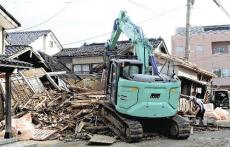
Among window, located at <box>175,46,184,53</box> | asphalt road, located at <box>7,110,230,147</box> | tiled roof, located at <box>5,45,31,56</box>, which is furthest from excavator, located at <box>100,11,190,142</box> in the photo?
window, located at <box>175,46,184,53</box>

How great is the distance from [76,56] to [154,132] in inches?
948

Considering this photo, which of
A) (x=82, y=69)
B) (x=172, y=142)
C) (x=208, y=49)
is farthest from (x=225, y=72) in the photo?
(x=172, y=142)

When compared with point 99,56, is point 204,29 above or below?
above

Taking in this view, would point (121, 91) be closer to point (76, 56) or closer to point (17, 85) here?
point (17, 85)

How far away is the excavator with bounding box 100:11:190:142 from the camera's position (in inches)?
601

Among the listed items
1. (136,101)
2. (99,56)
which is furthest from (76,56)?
(136,101)

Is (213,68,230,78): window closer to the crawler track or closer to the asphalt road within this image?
the asphalt road

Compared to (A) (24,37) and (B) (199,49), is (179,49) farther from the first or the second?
(A) (24,37)

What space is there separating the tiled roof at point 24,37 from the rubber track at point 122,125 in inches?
1103

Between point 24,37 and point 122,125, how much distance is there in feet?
106

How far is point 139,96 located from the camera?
50.2 ft

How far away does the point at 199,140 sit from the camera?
15.5 m

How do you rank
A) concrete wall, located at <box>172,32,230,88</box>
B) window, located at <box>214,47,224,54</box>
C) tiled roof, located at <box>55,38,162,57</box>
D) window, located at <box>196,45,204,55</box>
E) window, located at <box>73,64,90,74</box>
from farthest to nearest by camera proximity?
window, located at <box>214,47,224,54</box> → window, located at <box>196,45,204,55</box> → concrete wall, located at <box>172,32,230,88</box> → window, located at <box>73,64,90,74</box> → tiled roof, located at <box>55,38,162,57</box>

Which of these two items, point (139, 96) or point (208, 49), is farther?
point (208, 49)
